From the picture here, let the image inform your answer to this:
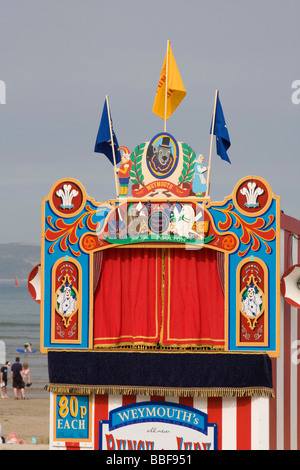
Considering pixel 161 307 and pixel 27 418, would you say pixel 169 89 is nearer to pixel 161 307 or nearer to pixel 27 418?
pixel 161 307

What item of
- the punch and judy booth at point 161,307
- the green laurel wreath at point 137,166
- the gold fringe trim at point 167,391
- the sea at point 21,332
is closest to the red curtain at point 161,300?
the punch and judy booth at point 161,307

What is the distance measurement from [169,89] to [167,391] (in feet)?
19.3

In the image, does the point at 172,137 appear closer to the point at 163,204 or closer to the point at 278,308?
the point at 163,204

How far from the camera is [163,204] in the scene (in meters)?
19.4

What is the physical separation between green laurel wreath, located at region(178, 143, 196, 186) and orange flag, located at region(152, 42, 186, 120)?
1.29m

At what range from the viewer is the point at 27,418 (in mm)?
32719

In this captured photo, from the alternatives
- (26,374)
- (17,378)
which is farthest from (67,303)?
(26,374)

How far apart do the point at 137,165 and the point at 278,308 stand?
12.3 feet

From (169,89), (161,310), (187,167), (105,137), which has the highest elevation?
(169,89)

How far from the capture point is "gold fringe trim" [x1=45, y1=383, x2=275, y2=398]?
18.7 meters

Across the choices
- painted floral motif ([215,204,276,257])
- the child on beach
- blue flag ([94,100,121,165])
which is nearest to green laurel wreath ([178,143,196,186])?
painted floral motif ([215,204,276,257])

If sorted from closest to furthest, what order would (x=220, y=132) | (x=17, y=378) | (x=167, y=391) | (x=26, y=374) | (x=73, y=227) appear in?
(x=167, y=391)
(x=73, y=227)
(x=220, y=132)
(x=17, y=378)
(x=26, y=374)

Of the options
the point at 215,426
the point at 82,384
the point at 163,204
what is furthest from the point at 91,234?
the point at 215,426
